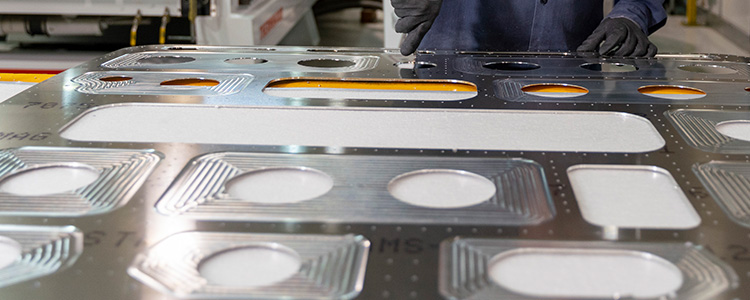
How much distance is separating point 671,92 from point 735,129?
1.11 feet

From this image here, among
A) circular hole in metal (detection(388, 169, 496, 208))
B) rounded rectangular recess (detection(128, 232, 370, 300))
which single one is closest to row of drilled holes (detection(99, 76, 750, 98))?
circular hole in metal (detection(388, 169, 496, 208))

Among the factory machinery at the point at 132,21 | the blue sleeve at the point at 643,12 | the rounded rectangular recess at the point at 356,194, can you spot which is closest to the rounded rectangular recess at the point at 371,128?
the rounded rectangular recess at the point at 356,194

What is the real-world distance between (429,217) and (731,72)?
137 cm

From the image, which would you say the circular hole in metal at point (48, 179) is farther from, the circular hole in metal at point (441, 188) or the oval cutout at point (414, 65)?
the oval cutout at point (414, 65)

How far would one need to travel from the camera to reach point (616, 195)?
1128mm

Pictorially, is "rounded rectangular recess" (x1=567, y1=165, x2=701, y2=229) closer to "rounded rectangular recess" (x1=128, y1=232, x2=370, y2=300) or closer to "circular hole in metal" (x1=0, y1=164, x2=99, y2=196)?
"rounded rectangular recess" (x1=128, y1=232, x2=370, y2=300)

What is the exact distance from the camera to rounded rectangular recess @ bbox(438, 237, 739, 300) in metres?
0.81

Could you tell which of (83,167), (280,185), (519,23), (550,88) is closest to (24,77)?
(83,167)

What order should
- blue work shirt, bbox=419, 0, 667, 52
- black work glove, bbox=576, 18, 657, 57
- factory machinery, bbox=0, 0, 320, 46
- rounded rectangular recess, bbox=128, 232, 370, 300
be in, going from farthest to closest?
factory machinery, bbox=0, 0, 320, 46 < blue work shirt, bbox=419, 0, 667, 52 < black work glove, bbox=576, 18, 657, 57 < rounded rectangular recess, bbox=128, 232, 370, 300

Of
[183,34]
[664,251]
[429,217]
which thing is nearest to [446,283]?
[429,217]

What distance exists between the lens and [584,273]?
88 cm

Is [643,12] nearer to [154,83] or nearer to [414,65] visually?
[414,65]

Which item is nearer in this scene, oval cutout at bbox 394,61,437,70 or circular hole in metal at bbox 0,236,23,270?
circular hole in metal at bbox 0,236,23,270

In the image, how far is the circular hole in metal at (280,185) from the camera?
1111 millimetres
